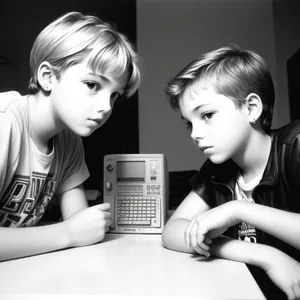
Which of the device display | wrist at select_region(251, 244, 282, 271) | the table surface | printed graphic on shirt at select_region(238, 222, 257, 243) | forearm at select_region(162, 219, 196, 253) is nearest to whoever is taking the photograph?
the table surface

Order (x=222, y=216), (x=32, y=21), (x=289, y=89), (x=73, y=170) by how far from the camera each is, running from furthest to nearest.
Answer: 1. (x=289, y=89)
2. (x=32, y=21)
3. (x=73, y=170)
4. (x=222, y=216)

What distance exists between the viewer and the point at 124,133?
4.27 feet

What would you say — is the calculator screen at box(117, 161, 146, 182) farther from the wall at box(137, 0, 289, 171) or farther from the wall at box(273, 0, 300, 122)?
the wall at box(273, 0, 300, 122)

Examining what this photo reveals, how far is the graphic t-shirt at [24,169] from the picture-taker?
69 cm

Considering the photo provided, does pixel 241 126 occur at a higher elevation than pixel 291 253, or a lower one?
higher

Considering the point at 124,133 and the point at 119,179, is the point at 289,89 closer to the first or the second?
the point at 124,133

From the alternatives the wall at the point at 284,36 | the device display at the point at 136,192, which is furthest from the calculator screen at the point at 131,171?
the wall at the point at 284,36

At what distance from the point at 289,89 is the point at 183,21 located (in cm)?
69

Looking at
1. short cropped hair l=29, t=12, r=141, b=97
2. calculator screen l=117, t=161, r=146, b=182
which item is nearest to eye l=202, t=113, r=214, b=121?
short cropped hair l=29, t=12, r=141, b=97

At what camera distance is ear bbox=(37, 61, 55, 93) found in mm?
762

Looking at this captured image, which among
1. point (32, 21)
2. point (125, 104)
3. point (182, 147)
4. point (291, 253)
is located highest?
point (32, 21)

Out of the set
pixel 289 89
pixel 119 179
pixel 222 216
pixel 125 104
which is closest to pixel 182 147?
pixel 125 104

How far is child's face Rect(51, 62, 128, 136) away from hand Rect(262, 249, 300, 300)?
1.55ft

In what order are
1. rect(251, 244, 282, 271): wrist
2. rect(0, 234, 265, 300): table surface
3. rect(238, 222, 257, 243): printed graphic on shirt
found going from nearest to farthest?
rect(0, 234, 265, 300): table surface < rect(251, 244, 282, 271): wrist < rect(238, 222, 257, 243): printed graphic on shirt
